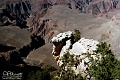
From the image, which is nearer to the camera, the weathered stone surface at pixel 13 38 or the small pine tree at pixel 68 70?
the small pine tree at pixel 68 70

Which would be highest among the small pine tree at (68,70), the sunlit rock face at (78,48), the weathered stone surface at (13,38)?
the sunlit rock face at (78,48)

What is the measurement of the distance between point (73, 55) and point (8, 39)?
65.4m

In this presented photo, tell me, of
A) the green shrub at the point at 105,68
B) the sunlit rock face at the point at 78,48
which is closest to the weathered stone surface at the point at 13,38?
the sunlit rock face at the point at 78,48

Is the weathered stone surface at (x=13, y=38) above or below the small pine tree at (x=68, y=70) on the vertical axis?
below

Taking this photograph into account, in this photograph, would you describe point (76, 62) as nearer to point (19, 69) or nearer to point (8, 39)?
point (19, 69)

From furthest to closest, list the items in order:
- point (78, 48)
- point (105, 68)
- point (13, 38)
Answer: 1. point (13, 38)
2. point (78, 48)
3. point (105, 68)

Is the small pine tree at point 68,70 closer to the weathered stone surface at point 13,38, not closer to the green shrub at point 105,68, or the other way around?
the green shrub at point 105,68

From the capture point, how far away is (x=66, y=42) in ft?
179

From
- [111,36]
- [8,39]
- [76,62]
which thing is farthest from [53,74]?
Result: [8,39]

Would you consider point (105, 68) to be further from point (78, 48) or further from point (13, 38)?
point (13, 38)

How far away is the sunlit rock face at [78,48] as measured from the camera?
144 ft

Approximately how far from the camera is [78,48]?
49.0m

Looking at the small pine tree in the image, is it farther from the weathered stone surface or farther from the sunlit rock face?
the weathered stone surface

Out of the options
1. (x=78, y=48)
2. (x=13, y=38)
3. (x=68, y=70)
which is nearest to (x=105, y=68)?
(x=68, y=70)
